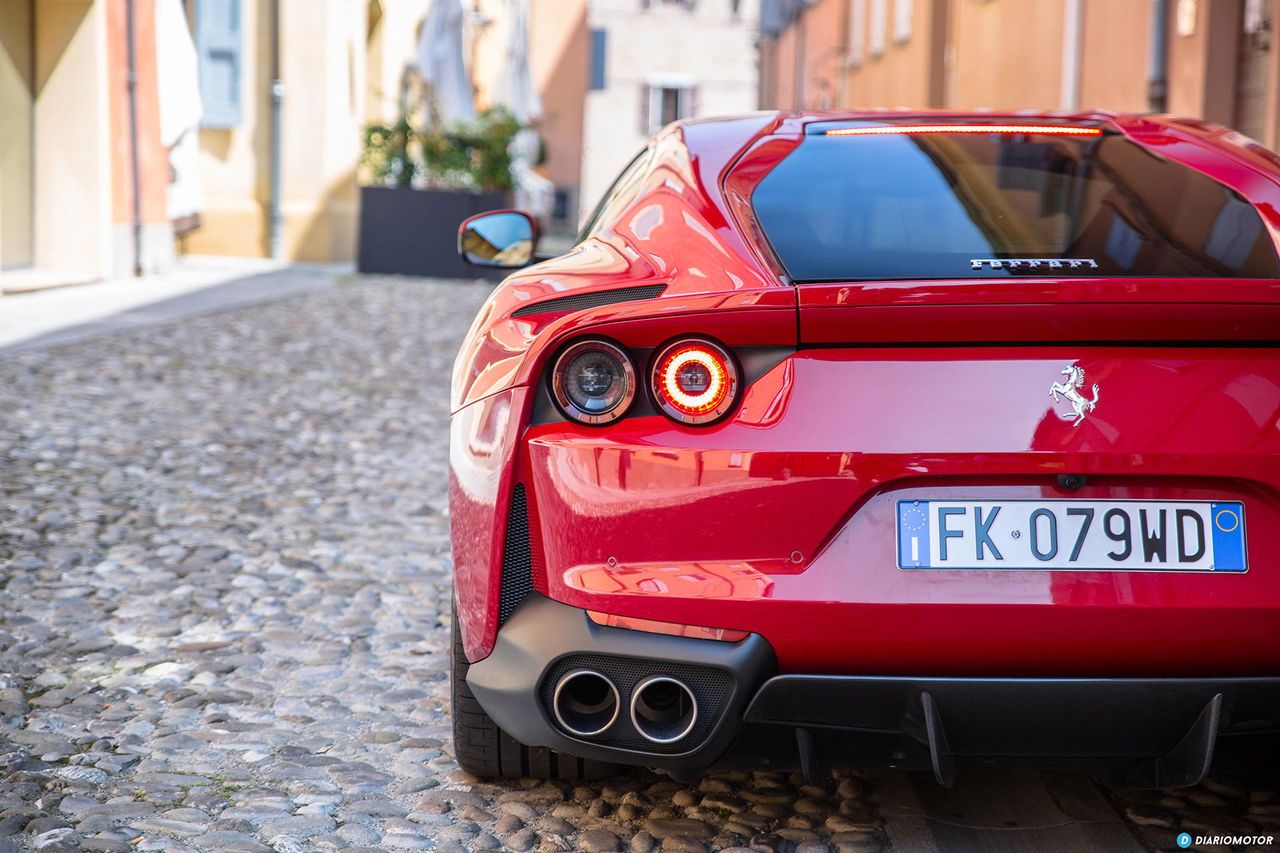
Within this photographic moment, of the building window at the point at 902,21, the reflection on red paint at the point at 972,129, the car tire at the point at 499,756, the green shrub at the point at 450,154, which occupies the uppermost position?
the building window at the point at 902,21

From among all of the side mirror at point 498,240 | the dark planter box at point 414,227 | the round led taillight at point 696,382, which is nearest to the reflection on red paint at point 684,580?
the round led taillight at point 696,382

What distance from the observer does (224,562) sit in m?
4.53

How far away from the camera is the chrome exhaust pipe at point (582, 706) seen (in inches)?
89.7

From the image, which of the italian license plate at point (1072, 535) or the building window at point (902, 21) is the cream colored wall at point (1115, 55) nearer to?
the building window at point (902, 21)

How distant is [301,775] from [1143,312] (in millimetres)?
1778

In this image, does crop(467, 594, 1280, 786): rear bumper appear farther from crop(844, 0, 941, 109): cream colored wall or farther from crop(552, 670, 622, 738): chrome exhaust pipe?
crop(844, 0, 941, 109): cream colored wall

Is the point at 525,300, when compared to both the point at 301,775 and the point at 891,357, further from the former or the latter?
the point at 301,775

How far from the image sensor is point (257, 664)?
3592 mm

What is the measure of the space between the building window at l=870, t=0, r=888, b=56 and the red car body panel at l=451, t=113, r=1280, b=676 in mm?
23522

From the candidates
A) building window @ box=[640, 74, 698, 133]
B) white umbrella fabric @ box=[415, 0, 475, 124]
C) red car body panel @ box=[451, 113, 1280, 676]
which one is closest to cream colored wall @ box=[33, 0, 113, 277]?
white umbrella fabric @ box=[415, 0, 475, 124]

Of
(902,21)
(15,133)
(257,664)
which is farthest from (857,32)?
(257,664)

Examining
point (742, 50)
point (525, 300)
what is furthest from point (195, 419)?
point (742, 50)

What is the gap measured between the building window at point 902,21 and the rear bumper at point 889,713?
69.2 feet

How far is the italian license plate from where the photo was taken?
85.3 inches
